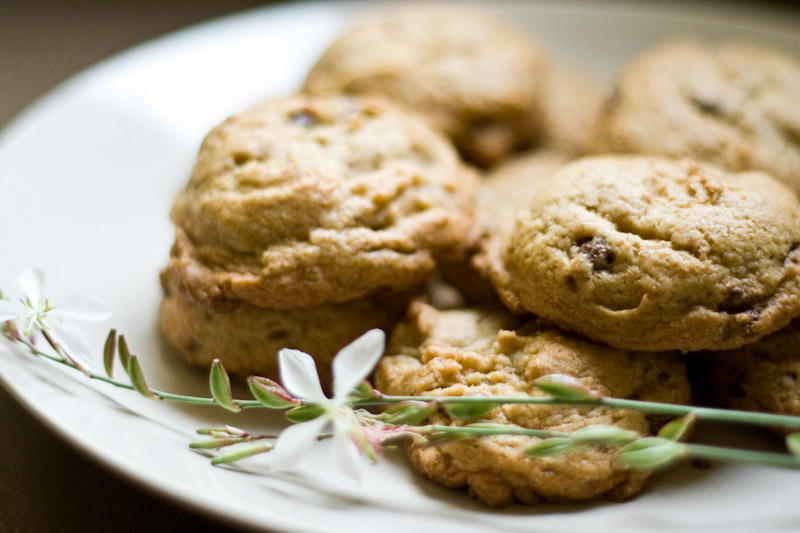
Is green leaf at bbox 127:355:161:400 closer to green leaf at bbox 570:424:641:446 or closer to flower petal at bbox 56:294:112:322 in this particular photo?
flower petal at bbox 56:294:112:322

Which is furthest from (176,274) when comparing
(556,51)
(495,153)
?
(556,51)

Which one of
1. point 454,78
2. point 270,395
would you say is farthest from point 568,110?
point 270,395

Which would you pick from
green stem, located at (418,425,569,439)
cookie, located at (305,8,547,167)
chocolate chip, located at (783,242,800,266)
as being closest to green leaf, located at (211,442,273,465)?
green stem, located at (418,425,569,439)

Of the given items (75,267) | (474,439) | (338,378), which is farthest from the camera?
(75,267)

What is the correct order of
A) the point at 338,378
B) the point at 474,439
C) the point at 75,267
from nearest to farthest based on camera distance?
the point at 338,378 → the point at 474,439 → the point at 75,267

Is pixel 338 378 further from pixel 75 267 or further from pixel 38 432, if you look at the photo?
pixel 75 267

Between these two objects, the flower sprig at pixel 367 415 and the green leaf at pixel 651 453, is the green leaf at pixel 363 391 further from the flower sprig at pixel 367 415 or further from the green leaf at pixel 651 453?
the green leaf at pixel 651 453
